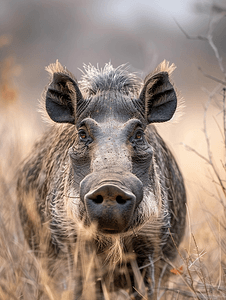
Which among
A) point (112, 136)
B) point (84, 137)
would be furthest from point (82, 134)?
point (112, 136)

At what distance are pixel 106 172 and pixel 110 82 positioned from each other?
1.58 metres

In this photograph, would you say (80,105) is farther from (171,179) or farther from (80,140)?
(171,179)

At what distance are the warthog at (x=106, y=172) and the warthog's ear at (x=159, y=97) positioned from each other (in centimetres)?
1

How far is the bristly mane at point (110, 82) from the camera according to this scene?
4.65 meters

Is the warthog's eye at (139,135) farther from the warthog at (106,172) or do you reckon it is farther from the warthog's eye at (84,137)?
the warthog's eye at (84,137)

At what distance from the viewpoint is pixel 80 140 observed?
13.7ft

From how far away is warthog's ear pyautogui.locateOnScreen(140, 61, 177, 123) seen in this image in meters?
4.45

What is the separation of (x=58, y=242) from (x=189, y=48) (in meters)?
22.9

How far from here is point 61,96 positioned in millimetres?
4582

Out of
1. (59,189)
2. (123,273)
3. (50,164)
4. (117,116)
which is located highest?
(117,116)

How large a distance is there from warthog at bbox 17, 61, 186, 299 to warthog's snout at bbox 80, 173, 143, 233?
95 mm

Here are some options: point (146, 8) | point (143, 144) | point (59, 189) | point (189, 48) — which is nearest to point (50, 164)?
point (59, 189)

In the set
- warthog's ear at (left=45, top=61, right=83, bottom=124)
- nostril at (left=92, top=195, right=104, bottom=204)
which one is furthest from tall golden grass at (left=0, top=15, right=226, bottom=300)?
warthog's ear at (left=45, top=61, right=83, bottom=124)

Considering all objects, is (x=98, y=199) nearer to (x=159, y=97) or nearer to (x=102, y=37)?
(x=159, y=97)
